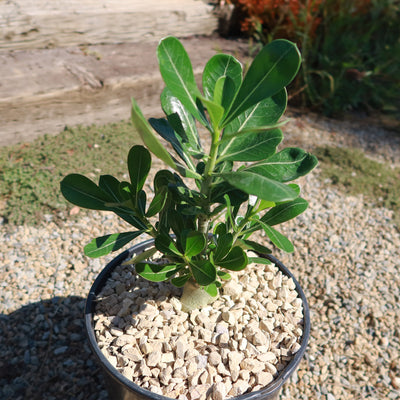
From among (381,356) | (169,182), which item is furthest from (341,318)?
(169,182)

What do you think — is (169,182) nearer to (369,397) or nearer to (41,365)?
(41,365)

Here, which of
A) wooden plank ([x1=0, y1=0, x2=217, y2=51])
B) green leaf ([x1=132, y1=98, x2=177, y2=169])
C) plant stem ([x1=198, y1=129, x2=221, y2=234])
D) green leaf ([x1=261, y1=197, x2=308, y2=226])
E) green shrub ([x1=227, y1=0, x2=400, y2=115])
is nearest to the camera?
green leaf ([x1=132, y1=98, x2=177, y2=169])

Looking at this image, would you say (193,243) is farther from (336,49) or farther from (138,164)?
(336,49)

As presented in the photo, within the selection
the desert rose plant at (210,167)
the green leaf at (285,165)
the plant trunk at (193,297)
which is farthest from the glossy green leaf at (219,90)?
the plant trunk at (193,297)

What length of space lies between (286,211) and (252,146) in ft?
0.89

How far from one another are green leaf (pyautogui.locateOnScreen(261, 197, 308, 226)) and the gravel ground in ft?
3.19

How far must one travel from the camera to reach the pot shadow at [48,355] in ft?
5.56

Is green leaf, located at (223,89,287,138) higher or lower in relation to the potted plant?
higher

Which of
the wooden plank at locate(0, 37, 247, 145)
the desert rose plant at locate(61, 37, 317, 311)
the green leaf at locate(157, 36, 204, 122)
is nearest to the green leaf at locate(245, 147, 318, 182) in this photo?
the desert rose plant at locate(61, 37, 317, 311)

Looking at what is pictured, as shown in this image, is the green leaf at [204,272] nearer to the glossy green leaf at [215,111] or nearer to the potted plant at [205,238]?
the potted plant at [205,238]

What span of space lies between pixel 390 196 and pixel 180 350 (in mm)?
2400

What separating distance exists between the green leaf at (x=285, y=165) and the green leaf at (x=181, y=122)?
0.18 m

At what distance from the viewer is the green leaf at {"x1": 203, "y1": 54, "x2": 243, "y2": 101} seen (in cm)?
103

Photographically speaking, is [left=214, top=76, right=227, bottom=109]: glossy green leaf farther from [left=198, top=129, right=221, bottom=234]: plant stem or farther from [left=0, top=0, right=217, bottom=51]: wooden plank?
[left=0, top=0, right=217, bottom=51]: wooden plank
